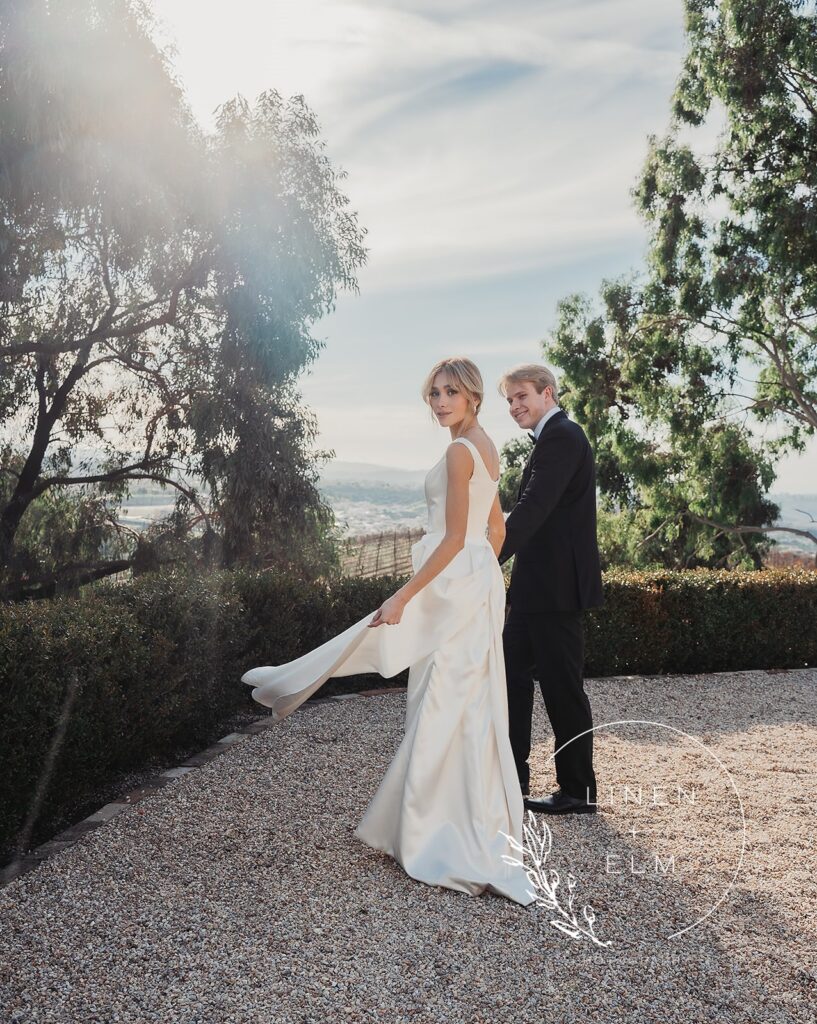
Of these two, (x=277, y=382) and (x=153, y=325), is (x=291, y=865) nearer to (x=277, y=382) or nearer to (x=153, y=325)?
(x=277, y=382)

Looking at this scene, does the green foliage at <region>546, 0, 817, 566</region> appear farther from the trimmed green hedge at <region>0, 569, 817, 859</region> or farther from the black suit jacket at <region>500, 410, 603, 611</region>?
the black suit jacket at <region>500, 410, 603, 611</region>

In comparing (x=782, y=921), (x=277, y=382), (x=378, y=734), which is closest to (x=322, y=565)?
(x=277, y=382)

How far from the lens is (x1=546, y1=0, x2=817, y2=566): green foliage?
52.0ft

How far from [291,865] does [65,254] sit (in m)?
11.5

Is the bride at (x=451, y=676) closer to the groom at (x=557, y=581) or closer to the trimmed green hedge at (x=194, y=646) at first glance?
the groom at (x=557, y=581)

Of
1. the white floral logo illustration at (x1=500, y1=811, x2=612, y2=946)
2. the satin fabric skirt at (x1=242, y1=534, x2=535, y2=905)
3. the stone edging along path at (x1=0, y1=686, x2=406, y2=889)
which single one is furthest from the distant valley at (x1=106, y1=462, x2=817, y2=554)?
the stone edging along path at (x1=0, y1=686, x2=406, y2=889)

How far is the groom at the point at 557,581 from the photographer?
3959 mm

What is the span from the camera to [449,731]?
10.8 feet

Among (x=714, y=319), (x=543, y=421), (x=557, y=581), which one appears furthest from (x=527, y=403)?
(x=714, y=319)

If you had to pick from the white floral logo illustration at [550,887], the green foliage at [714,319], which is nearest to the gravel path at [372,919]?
the white floral logo illustration at [550,887]

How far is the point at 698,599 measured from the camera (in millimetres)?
8367

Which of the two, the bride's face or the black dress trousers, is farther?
the black dress trousers

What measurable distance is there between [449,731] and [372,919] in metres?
0.70

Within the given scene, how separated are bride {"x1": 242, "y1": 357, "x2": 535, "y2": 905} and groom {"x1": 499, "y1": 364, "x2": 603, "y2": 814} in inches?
21.9
